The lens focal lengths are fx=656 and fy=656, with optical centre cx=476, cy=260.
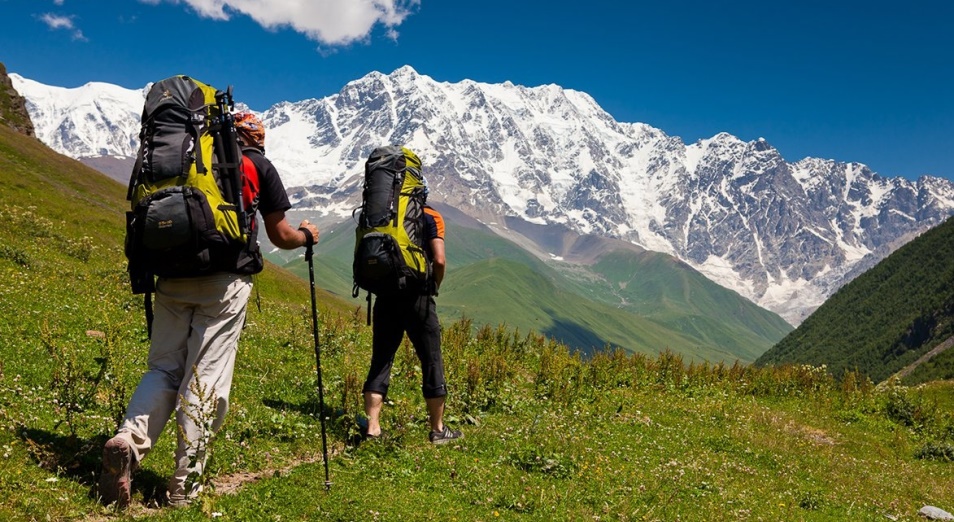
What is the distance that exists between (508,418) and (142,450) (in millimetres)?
8190

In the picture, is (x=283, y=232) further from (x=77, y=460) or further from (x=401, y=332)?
(x=77, y=460)

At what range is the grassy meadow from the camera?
7.87 metres

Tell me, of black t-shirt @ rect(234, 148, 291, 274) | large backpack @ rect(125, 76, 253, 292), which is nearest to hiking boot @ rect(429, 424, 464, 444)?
black t-shirt @ rect(234, 148, 291, 274)

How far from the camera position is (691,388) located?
20.7 meters

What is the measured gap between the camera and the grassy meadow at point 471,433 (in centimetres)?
787

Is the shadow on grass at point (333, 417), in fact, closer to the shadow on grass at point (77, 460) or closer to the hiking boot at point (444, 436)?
the hiking boot at point (444, 436)

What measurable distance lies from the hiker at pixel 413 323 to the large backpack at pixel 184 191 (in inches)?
117

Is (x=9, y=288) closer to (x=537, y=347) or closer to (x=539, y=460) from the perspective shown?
(x=539, y=460)

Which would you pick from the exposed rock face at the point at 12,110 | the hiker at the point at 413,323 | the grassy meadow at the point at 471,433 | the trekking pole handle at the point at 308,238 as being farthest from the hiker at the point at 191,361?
the exposed rock face at the point at 12,110

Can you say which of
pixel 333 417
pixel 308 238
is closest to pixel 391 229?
pixel 308 238

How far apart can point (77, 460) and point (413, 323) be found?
4677 mm

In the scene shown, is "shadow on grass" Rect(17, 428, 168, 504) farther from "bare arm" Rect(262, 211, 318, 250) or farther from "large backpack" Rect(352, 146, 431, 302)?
"large backpack" Rect(352, 146, 431, 302)

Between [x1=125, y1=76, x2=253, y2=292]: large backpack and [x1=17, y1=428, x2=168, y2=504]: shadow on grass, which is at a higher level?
[x1=125, y1=76, x2=253, y2=292]: large backpack

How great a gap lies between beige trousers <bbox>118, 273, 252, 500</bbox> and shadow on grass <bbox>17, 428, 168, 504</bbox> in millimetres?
521
